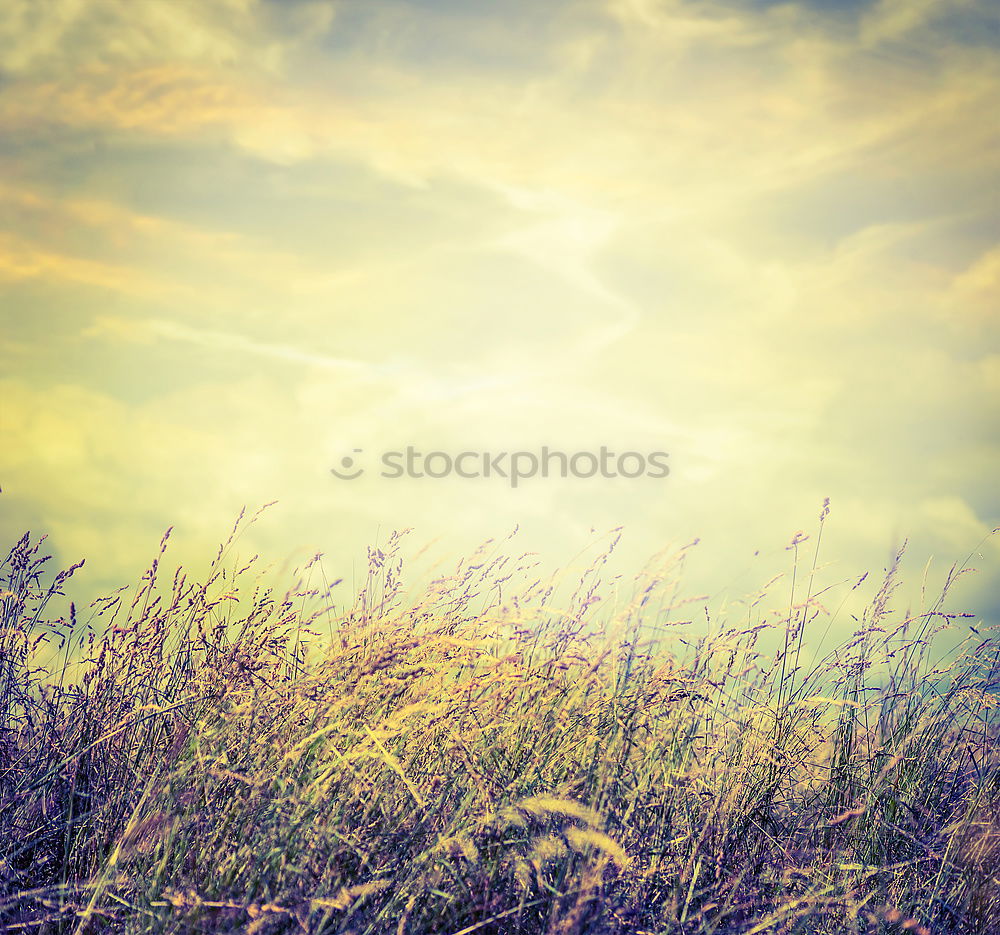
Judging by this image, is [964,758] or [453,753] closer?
[453,753]

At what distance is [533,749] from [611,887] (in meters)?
0.50

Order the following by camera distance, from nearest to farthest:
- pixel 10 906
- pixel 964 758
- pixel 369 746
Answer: pixel 10 906 < pixel 369 746 < pixel 964 758

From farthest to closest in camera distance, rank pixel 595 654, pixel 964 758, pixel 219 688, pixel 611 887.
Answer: pixel 964 758 < pixel 595 654 < pixel 219 688 < pixel 611 887

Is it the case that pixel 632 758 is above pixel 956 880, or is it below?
above

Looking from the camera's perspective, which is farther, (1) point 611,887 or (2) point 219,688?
(2) point 219,688

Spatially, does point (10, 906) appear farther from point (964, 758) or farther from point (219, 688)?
point (964, 758)

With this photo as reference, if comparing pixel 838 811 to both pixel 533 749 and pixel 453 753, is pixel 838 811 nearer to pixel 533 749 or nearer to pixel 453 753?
pixel 533 749

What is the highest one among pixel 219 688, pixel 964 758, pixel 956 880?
pixel 219 688

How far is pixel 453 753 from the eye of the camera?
2.72 metres

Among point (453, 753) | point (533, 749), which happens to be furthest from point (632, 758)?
point (453, 753)

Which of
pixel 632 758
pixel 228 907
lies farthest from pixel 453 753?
pixel 228 907

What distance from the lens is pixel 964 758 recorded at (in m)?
3.47

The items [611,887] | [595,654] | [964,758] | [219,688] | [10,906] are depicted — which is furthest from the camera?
[964,758]

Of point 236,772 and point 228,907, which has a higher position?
point 236,772
